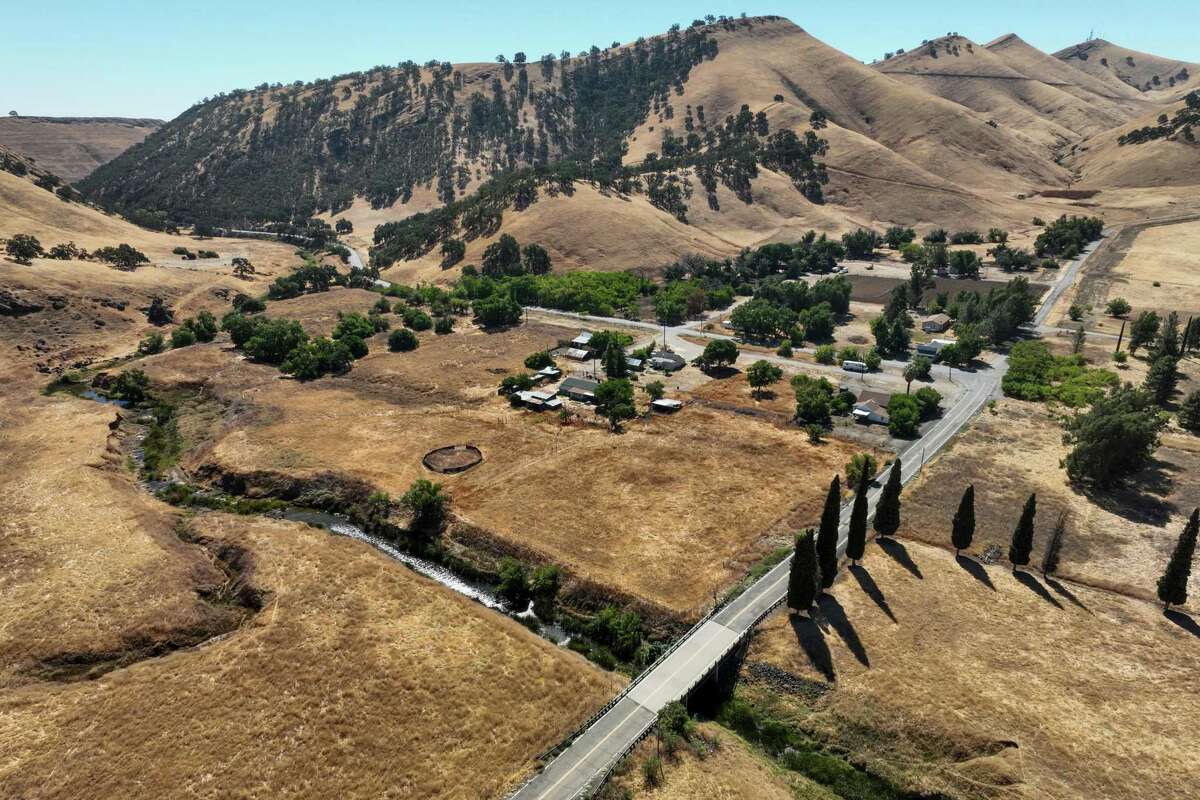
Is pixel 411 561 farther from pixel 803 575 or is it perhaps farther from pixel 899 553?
pixel 899 553

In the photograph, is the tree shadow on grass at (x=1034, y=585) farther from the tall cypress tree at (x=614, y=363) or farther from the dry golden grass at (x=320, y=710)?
the tall cypress tree at (x=614, y=363)

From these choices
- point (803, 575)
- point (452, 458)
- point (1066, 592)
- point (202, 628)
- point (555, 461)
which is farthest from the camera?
point (452, 458)

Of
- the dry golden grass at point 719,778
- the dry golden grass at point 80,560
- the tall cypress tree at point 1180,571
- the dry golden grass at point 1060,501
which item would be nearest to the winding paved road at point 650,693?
Answer: the dry golden grass at point 719,778

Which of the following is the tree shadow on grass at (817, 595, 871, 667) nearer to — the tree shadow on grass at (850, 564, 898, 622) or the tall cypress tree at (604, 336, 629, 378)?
the tree shadow on grass at (850, 564, 898, 622)

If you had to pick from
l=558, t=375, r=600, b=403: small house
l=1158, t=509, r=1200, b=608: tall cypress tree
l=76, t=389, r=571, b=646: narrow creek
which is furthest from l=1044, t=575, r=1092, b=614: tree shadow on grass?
l=558, t=375, r=600, b=403: small house

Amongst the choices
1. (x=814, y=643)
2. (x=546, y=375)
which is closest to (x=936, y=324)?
(x=546, y=375)

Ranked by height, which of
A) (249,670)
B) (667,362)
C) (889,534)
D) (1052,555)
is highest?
(667,362)

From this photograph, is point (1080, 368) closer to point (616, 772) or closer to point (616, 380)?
point (616, 380)
